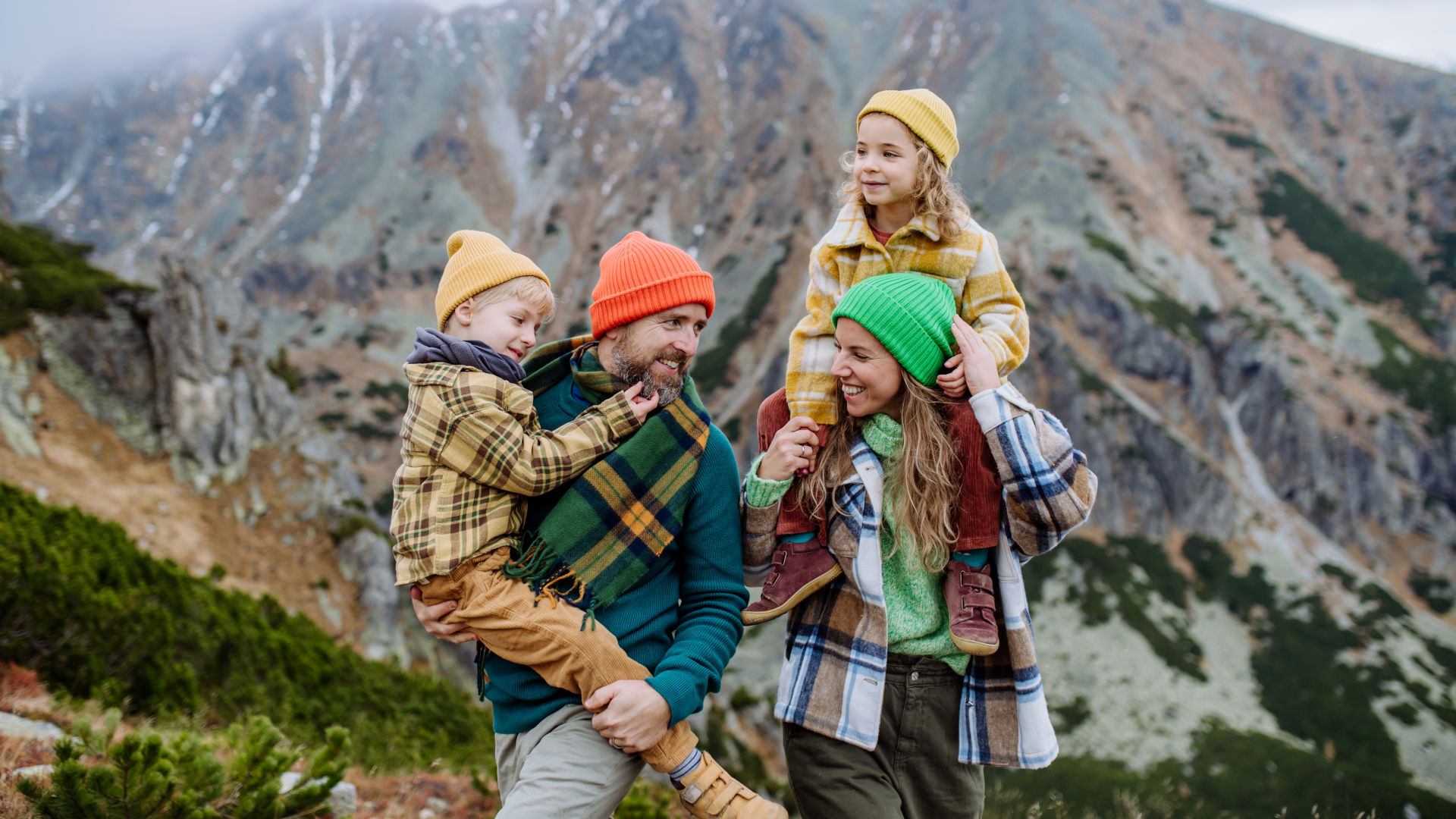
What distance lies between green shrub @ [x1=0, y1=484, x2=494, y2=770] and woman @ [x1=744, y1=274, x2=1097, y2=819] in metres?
6.09

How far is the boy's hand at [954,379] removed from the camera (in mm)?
2855

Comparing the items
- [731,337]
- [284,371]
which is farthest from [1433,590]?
[284,371]

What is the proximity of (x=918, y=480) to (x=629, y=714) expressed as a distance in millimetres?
1367

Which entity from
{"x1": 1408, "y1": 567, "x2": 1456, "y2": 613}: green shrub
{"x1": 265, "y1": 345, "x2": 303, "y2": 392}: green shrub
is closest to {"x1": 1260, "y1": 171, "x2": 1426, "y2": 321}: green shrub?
{"x1": 1408, "y1": 567, "x2": 1456, "y2": 613}: green shrub

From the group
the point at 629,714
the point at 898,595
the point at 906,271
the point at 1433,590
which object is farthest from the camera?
the point at 1433,590

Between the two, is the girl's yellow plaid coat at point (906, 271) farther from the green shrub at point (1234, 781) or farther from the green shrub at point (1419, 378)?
the green shrub at point (1419, 378)

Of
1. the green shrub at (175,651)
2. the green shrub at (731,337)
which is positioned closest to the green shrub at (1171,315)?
the green shrub at (731,337)

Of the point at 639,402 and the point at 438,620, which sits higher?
the point at 639,402

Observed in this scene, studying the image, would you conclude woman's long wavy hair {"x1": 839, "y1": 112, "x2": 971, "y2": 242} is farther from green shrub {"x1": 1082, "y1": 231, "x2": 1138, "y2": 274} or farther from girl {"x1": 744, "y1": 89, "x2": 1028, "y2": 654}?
green shrub {"x1": 1082, "y1": 231, "x2": 1138, "y2": 274}

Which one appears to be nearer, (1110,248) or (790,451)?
(790,451)

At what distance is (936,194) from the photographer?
10.7 feet

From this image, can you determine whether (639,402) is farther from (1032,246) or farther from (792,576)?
(1032,246)

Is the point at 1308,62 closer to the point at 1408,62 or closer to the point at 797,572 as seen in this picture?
the point at 1408,62

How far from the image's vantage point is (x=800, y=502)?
118 inches
